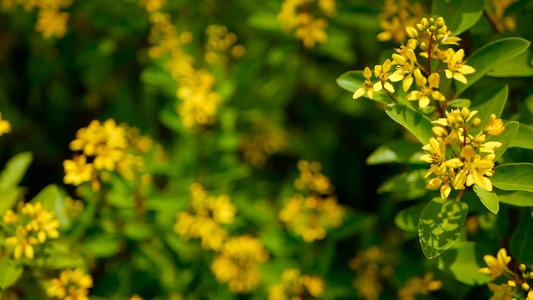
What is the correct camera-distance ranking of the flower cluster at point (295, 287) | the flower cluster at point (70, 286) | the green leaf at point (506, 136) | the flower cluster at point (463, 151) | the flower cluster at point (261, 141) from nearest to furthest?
the flower cluster at point (463, 151) → the green leaf at point (506, 136) → the flower cluster at point (70, 286) → the flower cluster at point (295, 287) → the flower cluster at point (261, 141)

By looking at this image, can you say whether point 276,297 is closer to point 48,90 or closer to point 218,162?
point 218,162

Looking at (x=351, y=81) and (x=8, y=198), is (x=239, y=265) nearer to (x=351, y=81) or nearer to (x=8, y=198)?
(x=8, y=198)

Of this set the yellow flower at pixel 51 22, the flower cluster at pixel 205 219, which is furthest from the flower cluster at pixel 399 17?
the yellow flower at pixel 51 22

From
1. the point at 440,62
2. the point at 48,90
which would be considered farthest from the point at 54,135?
the point at 440,62

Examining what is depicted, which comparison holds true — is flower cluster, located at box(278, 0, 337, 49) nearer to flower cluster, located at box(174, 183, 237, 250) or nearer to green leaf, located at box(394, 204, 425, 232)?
flower cluster, located at box(174, 183, 237, 250)

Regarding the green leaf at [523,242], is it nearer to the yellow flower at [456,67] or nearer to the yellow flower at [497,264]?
the yellow flower at [497,264]

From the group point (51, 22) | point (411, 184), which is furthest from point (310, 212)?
point (51, 22)

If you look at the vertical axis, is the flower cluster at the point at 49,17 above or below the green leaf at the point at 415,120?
above
